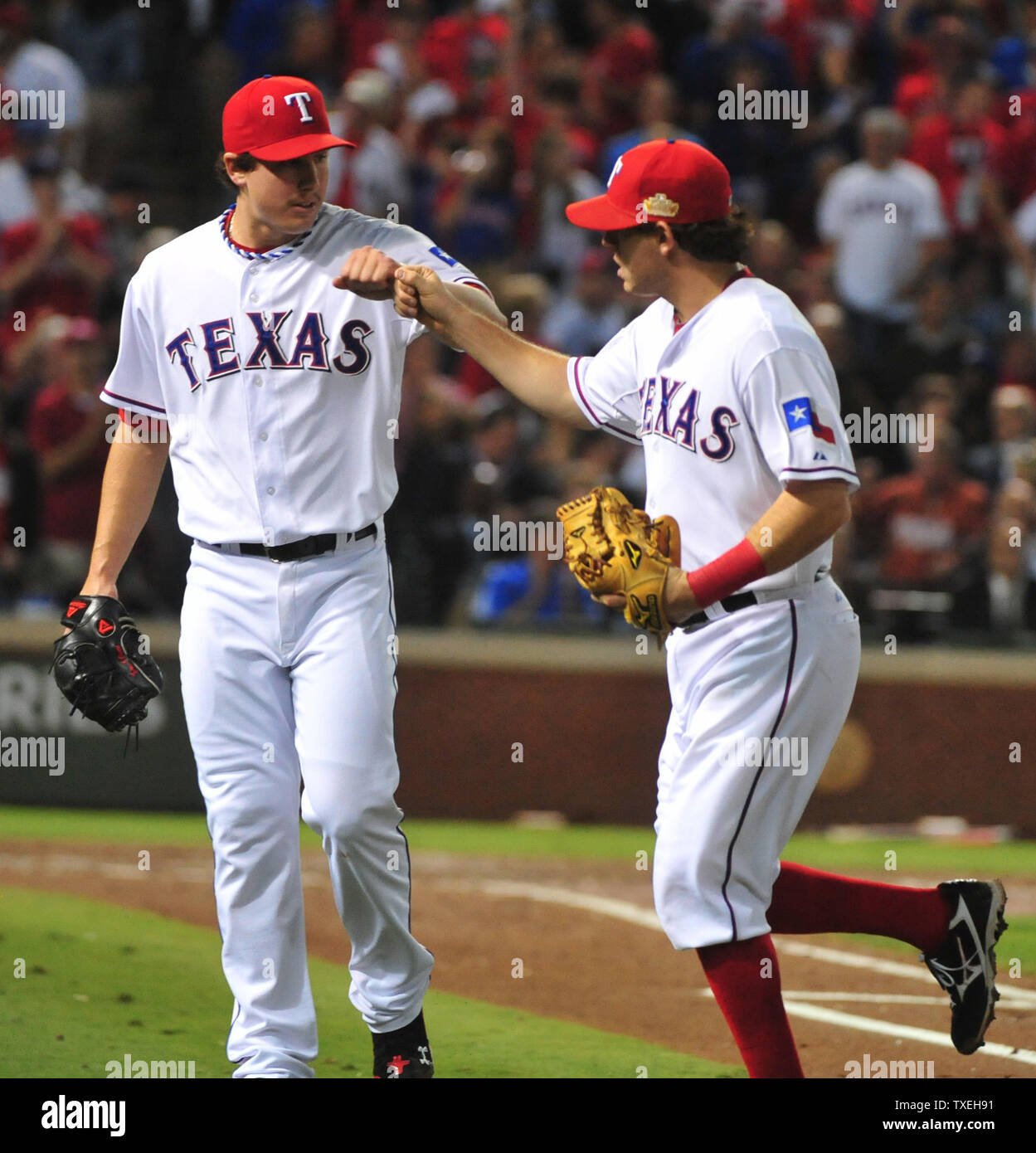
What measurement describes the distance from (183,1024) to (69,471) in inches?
193

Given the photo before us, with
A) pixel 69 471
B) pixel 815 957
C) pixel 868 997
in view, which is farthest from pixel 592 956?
pixel 69 471

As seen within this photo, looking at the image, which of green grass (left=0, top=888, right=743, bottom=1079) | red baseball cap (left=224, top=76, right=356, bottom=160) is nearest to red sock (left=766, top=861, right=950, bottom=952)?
green grass (left=0, top=888, right=743, bottom=1079)

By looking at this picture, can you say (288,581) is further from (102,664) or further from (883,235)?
(883,235)

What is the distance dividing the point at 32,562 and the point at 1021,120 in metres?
7.13

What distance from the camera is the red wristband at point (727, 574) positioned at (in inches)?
150

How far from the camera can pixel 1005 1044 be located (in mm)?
5047

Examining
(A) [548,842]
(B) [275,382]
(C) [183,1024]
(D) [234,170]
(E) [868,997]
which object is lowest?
(A) [548,842]

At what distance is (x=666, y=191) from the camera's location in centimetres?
402

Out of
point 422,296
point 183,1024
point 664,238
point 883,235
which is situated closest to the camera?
point 664,238

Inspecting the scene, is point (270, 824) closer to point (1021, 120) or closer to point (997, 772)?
point (997, 772)

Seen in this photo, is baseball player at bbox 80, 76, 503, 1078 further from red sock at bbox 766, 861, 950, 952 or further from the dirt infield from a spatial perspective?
the dirt infield

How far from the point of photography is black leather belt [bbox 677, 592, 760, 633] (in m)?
4.01
